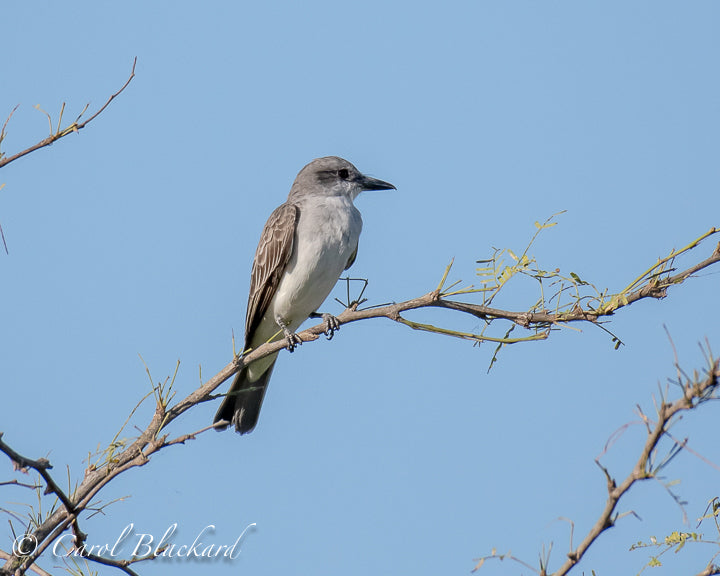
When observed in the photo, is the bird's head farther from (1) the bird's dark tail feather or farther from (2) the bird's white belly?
(1) the bird's dark tail feather

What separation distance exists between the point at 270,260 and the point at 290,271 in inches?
9.6

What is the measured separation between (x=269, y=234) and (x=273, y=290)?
0.51m

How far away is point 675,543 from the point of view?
3.38m

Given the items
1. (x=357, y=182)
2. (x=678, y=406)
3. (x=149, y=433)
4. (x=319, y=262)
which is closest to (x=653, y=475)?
(x=678, y=406)

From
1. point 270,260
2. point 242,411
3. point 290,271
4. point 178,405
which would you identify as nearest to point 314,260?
point 290,271

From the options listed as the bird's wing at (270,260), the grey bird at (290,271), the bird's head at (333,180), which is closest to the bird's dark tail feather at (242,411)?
the grey bird at (290,271)

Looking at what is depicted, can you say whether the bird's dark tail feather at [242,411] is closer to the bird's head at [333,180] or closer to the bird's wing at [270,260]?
the bird's wing at [270,260]

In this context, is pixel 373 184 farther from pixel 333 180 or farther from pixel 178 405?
pixel 178 405

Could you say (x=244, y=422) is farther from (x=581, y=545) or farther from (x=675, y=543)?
(x=581, y=545)

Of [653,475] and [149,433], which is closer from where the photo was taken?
[653,475]

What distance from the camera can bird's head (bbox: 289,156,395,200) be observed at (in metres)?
8.12

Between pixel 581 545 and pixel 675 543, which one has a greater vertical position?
pixel 675 543

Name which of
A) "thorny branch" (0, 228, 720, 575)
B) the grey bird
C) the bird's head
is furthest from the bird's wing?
"thorny branch" (0, 228, 720, 575)

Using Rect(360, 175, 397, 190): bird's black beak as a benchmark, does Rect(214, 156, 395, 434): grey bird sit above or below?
below
